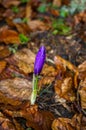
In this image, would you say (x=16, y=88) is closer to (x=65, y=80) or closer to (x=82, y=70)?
(x=65, y=80)

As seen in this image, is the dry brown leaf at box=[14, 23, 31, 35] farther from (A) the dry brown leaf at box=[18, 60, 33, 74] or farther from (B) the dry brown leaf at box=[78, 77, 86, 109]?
(B) the dry brown leaf at box=[78, 77, 86, 109]

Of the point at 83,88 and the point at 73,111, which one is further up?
the point at 83,88

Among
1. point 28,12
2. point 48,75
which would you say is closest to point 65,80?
point 48,75

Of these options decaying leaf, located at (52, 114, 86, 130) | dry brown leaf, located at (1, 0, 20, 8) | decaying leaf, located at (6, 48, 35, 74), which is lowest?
decaying leaf, located at (52, 114, 86, 130)

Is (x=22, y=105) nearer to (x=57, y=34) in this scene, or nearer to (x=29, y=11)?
(x=57, y=34)

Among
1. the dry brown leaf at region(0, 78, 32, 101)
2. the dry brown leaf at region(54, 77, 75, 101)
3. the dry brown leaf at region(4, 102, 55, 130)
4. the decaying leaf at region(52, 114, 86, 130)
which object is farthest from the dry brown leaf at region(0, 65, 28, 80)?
Result: the decaying leaf at region(52, 114, 86, 130)

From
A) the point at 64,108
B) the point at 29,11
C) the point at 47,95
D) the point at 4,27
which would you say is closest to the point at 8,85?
the point at 47,95

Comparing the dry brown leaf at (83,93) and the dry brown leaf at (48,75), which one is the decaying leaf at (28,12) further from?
the dry brown leaf at (83,93)

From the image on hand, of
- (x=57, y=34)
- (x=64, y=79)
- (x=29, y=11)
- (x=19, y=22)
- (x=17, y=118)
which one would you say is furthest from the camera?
(x=29, y=11)
